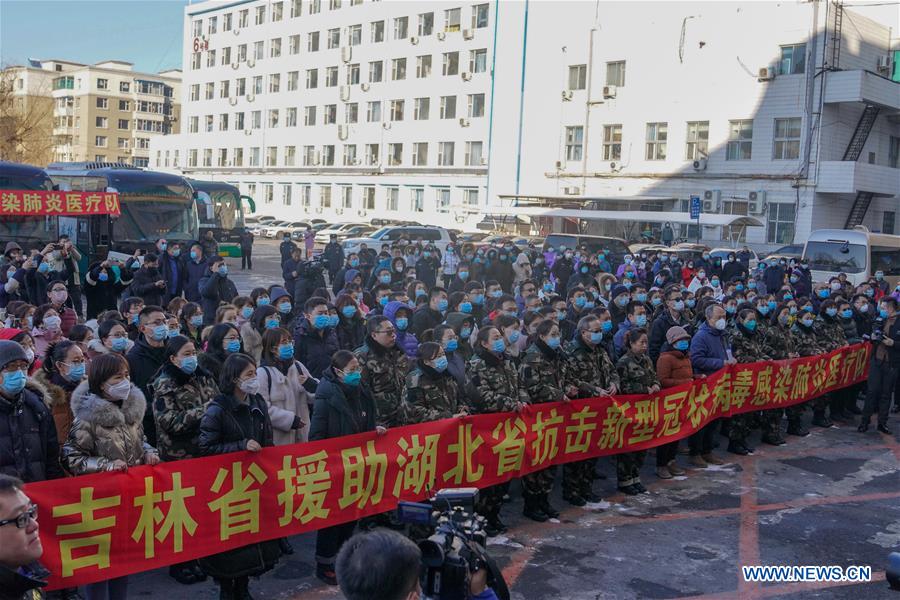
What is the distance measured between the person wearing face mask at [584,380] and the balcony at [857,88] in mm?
32056

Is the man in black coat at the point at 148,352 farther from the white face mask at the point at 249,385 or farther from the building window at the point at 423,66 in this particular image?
the building window at the point at 423,66

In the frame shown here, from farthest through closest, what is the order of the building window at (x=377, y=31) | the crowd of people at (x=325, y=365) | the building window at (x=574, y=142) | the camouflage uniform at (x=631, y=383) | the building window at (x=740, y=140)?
the building window at (x=377, y=31), the building window at (x=574, y=142), the building window at (x=740, y=140), the camouflage uniform at (x=631, y=383), the crowd of people at (x=325, y=365)

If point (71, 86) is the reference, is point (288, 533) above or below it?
below

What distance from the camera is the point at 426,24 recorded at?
54781mm

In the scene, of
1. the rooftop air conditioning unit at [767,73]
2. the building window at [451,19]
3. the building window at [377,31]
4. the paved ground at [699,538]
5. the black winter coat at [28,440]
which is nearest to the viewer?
the black winter coat at [28,440]

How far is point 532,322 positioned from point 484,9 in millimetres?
45517

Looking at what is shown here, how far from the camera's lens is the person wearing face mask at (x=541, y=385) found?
8156mm

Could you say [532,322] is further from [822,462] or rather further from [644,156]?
[644,156]

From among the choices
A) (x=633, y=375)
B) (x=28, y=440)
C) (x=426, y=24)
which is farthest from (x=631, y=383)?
(x=426, y=24)

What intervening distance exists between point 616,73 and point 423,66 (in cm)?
1517

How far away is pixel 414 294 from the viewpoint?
12.9m

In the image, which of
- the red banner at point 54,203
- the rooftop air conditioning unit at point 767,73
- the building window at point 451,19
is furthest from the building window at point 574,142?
the red banner at point 54,203

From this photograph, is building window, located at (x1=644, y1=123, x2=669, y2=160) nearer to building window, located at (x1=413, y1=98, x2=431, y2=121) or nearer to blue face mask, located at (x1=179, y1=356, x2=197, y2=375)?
building window, located at (x1=413, y1=98, x2=431, y2=121)

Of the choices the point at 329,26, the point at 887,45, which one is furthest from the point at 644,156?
the point at 329,26
